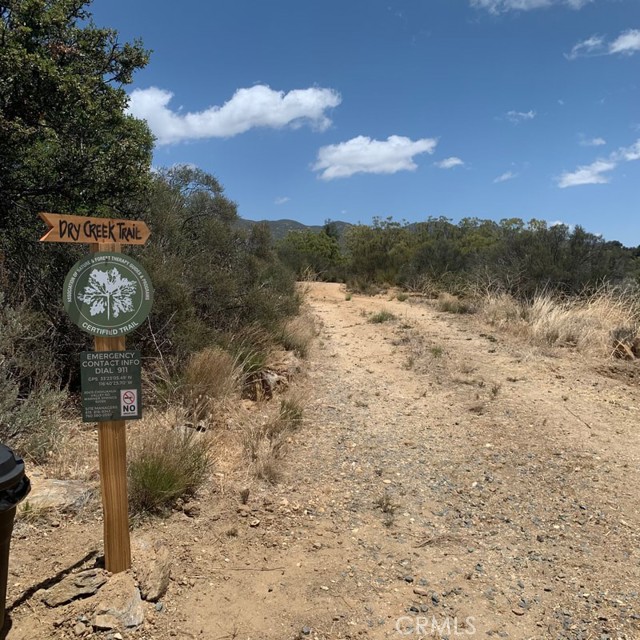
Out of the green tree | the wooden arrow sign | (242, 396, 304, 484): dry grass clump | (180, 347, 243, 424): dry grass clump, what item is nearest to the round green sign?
the wooden arrow sign

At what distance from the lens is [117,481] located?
3.19 meters

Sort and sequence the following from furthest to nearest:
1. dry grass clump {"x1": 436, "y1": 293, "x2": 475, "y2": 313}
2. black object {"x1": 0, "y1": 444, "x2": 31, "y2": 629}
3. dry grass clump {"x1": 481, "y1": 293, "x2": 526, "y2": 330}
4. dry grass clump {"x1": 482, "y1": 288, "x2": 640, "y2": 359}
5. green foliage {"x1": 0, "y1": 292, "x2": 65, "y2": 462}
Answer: dry grass clump {"x1": 436, "y1": 293, "x2": 475, "y2": 313} → dry grass clump {"x1": 481, "y1": 293, "x2": 526, "y2": 330} → dry grass clump {"x1": 482, "y1": 288, "x2": 640, "y2": 359} → green foliage {"x1": 0, "y1": 292, "x2": 65, "y2": 462} → black object {"x1": 0, "y1": 444, "x2": 31, "y2": 629}

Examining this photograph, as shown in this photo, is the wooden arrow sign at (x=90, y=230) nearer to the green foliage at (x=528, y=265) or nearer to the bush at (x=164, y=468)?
the bush at (x=164, y=468)

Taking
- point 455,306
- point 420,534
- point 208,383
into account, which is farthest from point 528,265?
point 420,534

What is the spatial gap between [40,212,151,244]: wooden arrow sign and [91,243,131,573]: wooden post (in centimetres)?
6

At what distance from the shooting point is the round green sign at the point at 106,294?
3.03 meters

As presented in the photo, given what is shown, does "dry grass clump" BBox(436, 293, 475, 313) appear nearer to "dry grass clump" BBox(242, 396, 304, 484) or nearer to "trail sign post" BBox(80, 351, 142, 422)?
"dry grass clump" BBox(242, 396, 304, 484)

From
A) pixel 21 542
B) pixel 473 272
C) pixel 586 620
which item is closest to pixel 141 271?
pixel 21 542

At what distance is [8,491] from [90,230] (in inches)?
56.6

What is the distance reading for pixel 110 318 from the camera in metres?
3.12

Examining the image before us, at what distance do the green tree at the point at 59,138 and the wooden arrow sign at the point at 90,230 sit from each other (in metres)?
3.12

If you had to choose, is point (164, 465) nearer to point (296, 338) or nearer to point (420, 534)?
point (420, 534)

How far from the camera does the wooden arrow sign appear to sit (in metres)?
2.99

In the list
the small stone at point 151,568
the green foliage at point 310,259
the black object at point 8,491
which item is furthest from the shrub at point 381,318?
the black object at point 8,491
